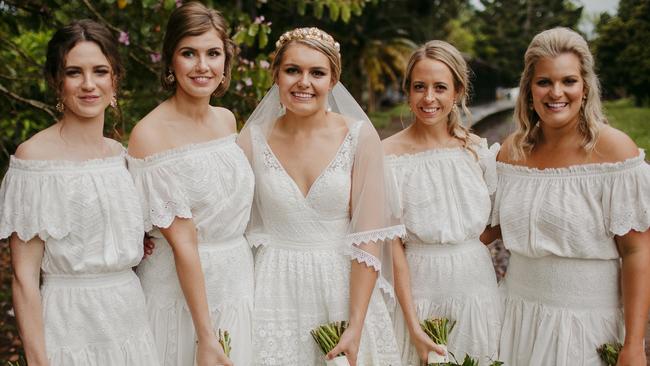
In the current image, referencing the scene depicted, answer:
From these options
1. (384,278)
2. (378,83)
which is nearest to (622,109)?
(384,278)

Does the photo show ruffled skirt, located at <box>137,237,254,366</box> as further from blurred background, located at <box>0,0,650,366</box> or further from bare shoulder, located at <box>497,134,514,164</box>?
bare shoulder, located at <box>497,134,514,164</box>

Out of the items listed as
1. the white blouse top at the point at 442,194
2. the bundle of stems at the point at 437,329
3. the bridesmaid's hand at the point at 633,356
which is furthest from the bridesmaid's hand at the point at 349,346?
the bridesmaid's hand at the point at 633,356

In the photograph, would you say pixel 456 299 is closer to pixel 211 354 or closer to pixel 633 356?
pixel 633 356

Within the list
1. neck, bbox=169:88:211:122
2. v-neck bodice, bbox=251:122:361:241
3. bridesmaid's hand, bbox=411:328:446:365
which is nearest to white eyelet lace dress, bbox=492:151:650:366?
bridesmaid's hand, bbox=411:328:446:365

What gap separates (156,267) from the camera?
324cm

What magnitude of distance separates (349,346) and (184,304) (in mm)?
840

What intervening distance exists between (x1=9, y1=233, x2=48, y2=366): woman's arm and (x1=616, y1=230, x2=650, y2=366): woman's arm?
2740 mm

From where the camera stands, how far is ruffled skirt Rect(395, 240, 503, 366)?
3.59 metres

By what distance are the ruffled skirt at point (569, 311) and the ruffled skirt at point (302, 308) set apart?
777 mm

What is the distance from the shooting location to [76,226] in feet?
9.43

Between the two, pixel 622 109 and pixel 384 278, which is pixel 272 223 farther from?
pixel 622 109

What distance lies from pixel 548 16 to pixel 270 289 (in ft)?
141

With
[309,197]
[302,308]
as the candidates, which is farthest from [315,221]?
[302,308]

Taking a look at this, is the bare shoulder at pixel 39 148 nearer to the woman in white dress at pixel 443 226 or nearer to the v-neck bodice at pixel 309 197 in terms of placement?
the v-neck bodice at pixel 309 197
